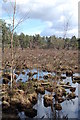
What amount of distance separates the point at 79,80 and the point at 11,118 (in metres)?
6.71

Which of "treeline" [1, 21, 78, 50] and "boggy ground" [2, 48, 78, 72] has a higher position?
"treeline" [1, 21, 78, 50]

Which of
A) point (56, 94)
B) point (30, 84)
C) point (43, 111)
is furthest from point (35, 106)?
point (30, 84)

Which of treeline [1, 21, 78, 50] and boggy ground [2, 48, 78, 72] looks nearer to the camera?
treeline [1, 21, 78, 50]

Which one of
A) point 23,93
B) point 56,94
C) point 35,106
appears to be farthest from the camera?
point 56,94

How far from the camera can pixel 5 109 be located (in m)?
6.45

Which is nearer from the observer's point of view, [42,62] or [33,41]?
[33,41]

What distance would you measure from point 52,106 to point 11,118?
6.27 feet

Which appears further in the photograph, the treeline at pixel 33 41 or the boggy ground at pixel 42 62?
the boggy ground at pixel 42 62

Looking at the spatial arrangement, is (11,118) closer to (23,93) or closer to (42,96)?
(23,93)

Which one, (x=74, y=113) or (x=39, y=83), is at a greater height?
(x=39, y=83)

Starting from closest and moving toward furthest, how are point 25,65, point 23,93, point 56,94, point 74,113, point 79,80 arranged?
point 74,113
point 23,93
point 56,94
point 79,80
point 25,65

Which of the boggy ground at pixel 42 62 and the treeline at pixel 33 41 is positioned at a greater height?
the treeline at pixel 33 41

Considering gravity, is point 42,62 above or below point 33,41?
below

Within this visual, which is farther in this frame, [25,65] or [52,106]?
[25,65]
